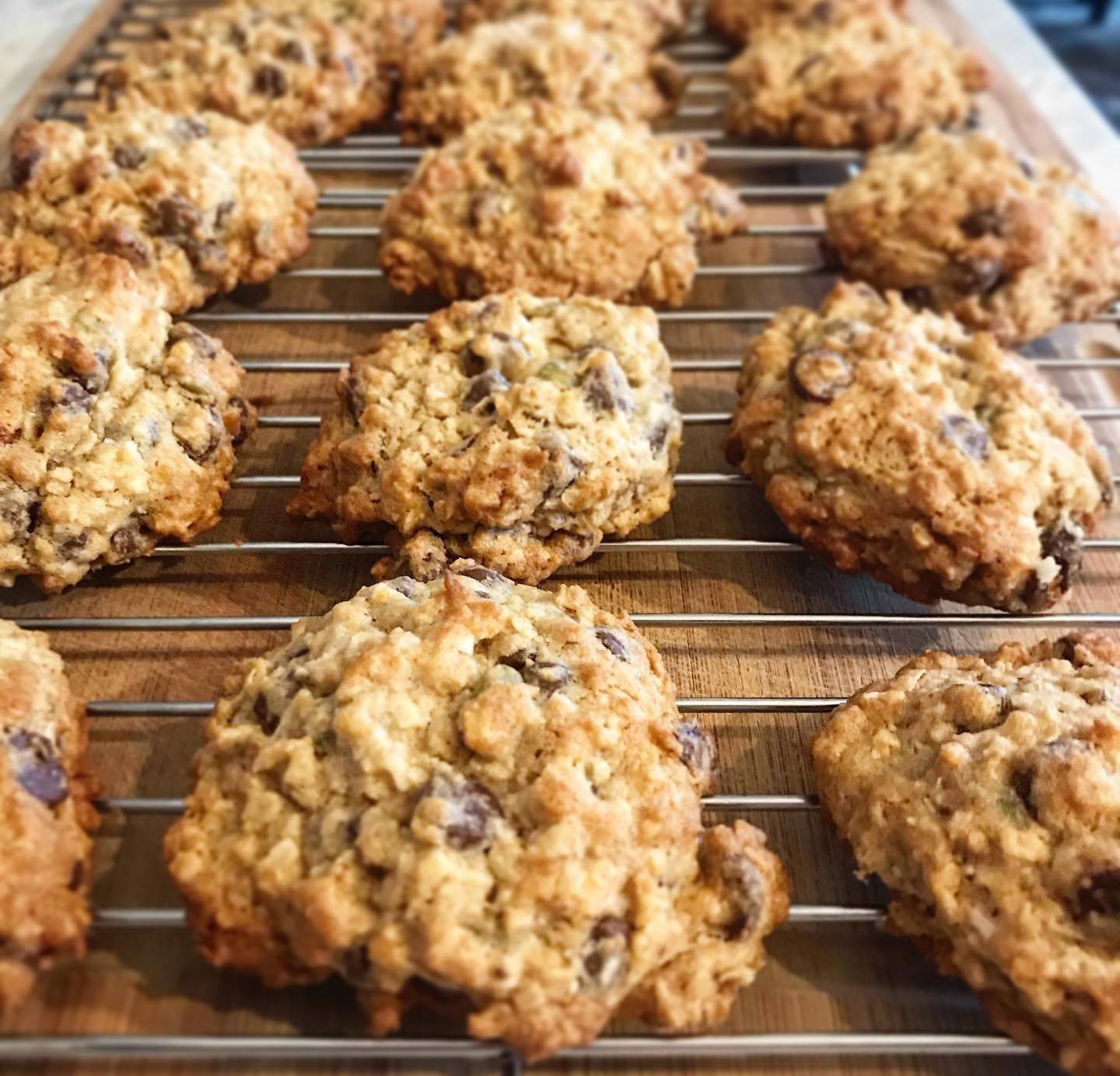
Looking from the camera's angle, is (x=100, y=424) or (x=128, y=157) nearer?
(x=100, y=424)

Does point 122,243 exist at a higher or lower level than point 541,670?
higher

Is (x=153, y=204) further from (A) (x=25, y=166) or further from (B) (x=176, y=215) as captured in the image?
(A) (x=25, y=166)

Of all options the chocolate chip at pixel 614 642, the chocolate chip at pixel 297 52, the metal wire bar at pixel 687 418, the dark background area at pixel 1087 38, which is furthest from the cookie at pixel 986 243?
the dark background area at pixel 1087 38

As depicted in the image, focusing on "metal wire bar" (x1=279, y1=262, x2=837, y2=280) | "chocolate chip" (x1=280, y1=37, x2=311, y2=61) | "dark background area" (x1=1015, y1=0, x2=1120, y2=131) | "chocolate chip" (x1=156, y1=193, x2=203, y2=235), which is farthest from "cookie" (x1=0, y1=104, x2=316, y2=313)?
"dark background area" (x1=1015, y1=0, x2=1120, y2=131)

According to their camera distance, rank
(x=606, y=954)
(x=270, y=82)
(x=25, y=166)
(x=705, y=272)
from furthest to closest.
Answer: (x=270, y=82), (x=705, y=272), (x=25, y=166), (x=606, y=954)

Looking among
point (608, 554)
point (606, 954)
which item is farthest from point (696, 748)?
point (608, 554)

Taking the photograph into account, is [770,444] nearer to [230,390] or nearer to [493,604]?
[493,604]

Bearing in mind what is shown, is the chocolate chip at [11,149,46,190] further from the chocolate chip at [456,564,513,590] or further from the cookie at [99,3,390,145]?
the chocolate chip at [456,564,513,590]
